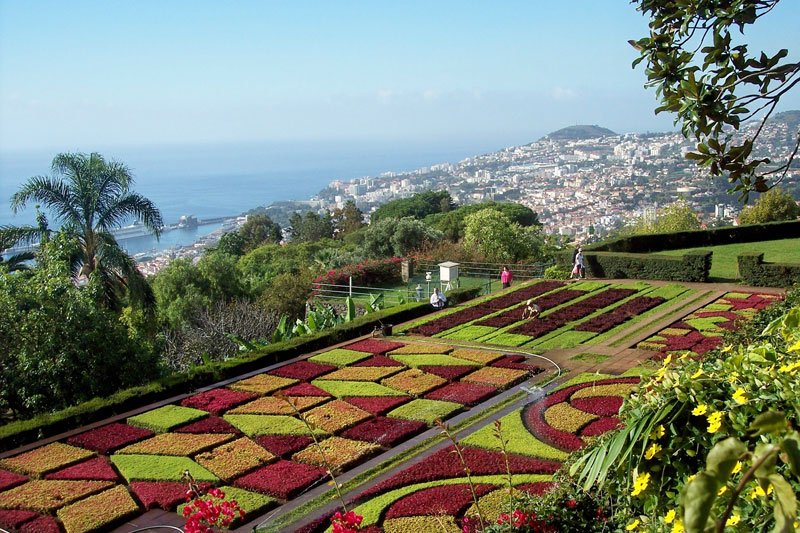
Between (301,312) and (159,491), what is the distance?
61.8 ft

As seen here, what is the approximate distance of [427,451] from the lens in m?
10.6

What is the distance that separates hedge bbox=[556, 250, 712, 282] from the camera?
896 inches

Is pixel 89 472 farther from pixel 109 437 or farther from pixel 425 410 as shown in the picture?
pixel 425 410

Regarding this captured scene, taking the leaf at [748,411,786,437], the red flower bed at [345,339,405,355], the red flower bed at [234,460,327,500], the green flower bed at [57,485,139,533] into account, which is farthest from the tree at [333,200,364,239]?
the leaf at [748,411,786,437]

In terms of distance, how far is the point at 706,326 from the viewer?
17.0m

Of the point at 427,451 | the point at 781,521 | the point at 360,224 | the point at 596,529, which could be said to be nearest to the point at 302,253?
the point at 360,224

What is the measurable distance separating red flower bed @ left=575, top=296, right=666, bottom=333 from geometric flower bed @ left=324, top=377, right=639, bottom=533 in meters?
6.11

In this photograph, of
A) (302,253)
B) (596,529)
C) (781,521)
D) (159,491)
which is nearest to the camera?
(781,521)

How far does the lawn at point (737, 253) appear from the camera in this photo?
24.3 meters

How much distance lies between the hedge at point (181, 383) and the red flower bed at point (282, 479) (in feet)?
14.5

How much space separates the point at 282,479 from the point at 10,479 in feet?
13.7

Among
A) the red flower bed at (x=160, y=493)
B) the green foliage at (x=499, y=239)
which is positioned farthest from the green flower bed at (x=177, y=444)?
the green foliage at (x=499, y=239)

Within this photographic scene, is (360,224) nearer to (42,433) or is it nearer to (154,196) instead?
(42,433)

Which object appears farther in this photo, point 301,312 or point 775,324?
point 301,312
